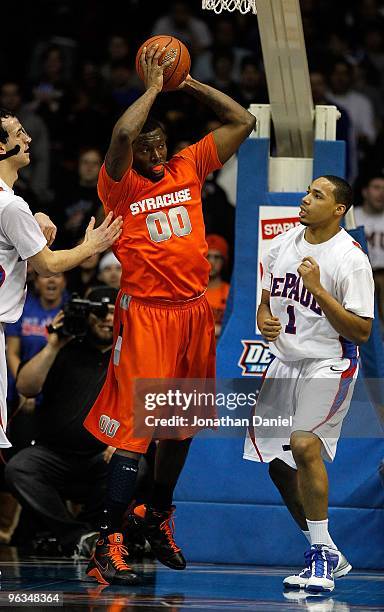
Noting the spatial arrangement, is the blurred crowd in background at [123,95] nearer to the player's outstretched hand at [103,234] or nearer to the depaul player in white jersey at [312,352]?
the depaul player in white jersey at [312,352]

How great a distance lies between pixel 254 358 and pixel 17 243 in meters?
2.43

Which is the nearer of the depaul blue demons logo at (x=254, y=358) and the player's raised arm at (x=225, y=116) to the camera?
the player's raised arm at (x=225, y=116)

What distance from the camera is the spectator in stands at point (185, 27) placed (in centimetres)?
1439

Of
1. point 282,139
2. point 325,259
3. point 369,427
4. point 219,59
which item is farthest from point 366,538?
point 219,59

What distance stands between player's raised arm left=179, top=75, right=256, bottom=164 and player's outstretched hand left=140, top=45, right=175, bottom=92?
1.04 ft

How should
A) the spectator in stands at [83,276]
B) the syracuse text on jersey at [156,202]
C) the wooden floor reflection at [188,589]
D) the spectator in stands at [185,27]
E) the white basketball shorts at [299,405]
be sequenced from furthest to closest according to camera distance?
the spectator in stands at [185,27] < the spectator in stands at [83,276] < the syracuse text on jersey at [156,202] < the white basketball shorts at [299,405] < the wooden floor reflection at [188,589]

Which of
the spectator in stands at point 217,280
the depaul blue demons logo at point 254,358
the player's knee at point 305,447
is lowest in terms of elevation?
the player's knee at point 305,447

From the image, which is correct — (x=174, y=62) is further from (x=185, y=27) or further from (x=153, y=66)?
(x=185, y=27)

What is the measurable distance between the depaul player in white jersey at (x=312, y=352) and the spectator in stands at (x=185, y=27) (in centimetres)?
808

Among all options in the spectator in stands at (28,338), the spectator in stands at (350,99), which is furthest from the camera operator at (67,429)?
the spectator in stands at (350,99)

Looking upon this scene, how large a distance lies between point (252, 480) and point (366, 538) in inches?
32.5

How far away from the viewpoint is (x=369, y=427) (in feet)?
24.9

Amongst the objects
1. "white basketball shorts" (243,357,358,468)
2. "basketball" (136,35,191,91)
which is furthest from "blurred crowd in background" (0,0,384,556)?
"basketball" (136,35,191,91)

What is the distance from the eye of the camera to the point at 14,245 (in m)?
5.97
